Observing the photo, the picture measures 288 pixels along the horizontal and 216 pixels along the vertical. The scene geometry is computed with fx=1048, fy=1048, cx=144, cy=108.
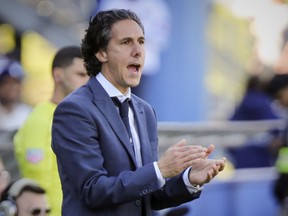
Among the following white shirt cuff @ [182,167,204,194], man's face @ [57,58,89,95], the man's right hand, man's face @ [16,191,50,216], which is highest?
man's face @ [57,58,89,95]

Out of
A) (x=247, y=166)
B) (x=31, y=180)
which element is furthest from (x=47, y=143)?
(x=247, y=166)

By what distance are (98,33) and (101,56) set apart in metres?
0.10

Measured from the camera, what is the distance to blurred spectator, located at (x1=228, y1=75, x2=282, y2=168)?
11539mm

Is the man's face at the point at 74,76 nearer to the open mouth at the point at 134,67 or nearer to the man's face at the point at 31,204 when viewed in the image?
the man's face at the point at 31,204

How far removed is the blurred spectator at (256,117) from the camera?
11.5 metres

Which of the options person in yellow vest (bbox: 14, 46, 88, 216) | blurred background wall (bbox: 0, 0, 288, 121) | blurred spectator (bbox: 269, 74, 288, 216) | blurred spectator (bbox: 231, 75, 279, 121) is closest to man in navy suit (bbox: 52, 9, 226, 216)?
person in yellow vest (bbox: 14, 46, 88, 216)

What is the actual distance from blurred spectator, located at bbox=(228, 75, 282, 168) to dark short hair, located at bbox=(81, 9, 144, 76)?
Answer: 22.1 feet

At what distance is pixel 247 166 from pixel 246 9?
216 centimetres

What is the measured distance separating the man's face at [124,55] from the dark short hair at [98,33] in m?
0.02

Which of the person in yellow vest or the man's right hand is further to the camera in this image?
the person in yellow vest

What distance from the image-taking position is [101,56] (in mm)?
4637

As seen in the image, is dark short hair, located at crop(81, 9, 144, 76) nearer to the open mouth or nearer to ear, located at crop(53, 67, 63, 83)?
the open mouth

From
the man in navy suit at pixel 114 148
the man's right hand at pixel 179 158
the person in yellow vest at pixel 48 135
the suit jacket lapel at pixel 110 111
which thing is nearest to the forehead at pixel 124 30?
the man in navy suit at pixel 114 148

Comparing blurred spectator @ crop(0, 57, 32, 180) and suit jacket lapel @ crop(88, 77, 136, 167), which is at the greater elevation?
blurred spectator @ crop(0, 57, 32, 180)
